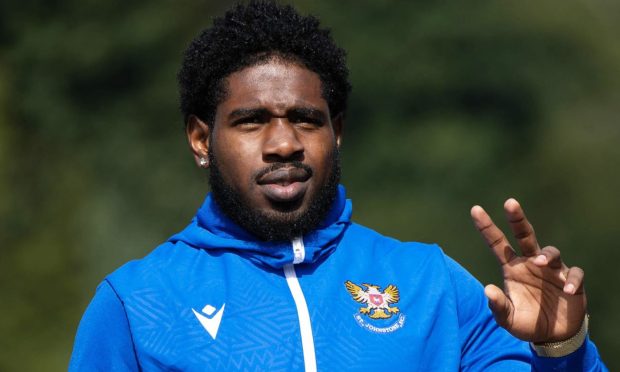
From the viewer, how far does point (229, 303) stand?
10.2 feet

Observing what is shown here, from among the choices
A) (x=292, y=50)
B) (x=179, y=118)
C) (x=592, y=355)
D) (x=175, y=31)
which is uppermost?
(x=175, y=31)

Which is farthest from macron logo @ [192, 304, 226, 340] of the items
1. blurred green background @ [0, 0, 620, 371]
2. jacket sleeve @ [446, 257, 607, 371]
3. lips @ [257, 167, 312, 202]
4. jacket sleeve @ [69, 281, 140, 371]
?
blurred green background @ [0, 0, 620, 371]

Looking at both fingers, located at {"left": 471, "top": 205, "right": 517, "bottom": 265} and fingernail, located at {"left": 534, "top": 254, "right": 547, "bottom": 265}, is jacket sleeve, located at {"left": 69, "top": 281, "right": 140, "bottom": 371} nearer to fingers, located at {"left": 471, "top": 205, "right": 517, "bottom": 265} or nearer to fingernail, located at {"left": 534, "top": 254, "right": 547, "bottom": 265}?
fingers, located at {"left": 471, "top": 205, "right": 517, "bottom": 265}

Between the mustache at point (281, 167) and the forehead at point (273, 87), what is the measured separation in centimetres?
16

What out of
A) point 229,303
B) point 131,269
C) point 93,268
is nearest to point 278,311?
point 229,303

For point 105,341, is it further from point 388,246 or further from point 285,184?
point 388,246

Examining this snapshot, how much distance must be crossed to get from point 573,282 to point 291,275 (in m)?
0.78

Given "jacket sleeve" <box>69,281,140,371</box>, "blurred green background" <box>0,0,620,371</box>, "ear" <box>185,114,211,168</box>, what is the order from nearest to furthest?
1. "jacket sleeve" <box>69,281,140,371</box>
2. "ear" <box>185,114,211,168</box>
3. "blurred green background" <box>0,0,620,371</box>

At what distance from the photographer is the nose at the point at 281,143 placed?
3.17 m

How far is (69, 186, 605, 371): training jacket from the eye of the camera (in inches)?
119

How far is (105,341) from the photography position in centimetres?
303

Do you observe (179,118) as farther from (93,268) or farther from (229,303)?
(229,303)

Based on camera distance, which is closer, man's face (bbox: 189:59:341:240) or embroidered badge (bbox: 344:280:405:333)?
embroidered badge (bbox: 344:280:405:333)

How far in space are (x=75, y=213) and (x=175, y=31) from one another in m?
1.55
